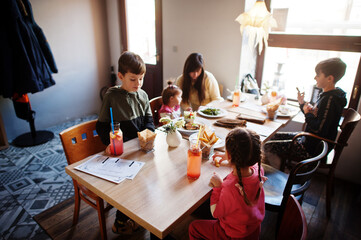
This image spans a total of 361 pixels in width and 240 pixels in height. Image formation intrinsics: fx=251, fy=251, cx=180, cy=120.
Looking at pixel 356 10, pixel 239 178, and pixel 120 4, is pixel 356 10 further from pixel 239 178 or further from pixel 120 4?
pixel 120 4

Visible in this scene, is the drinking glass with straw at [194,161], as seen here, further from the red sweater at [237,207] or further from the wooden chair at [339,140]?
the wooden chair at [339,140]

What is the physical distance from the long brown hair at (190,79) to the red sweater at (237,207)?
1.47 metres

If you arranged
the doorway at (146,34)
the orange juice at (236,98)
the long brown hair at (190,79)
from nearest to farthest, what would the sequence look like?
the orange juice at (236,98) < the long brown hair at (190,79) < the doorway at (146,34)

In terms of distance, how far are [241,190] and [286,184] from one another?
527 millimetres

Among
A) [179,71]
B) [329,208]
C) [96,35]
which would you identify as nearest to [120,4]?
[96,35]

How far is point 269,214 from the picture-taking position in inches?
78.0

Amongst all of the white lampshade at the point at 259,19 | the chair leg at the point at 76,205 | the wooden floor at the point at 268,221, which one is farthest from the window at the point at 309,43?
the chair leg at the point at 76,205

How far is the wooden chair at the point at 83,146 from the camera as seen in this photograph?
1450mm

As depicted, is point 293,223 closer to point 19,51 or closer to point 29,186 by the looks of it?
point 29,186

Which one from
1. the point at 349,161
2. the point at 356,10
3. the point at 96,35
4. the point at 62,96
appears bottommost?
the point at 349,161

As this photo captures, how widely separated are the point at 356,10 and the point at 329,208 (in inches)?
72.3

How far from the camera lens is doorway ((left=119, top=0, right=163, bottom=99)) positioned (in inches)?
141

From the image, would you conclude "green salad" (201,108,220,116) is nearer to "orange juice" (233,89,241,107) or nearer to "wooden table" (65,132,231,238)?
"orange juice" (233,89,241,107)

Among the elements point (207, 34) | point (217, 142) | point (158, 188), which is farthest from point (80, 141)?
point (207, 34)
